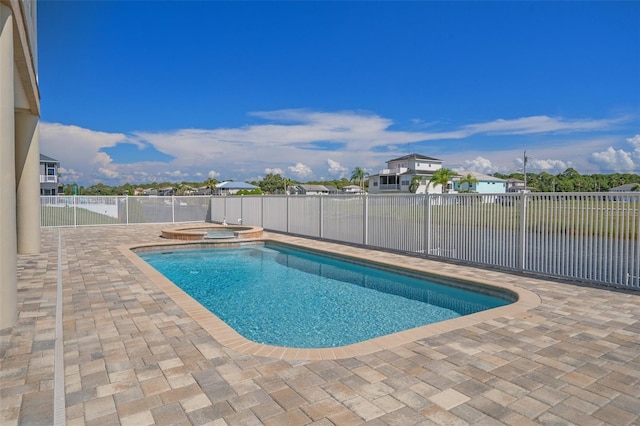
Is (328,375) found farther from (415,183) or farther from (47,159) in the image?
(415,183)

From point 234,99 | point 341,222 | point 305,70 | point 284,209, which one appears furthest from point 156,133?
point 341,222

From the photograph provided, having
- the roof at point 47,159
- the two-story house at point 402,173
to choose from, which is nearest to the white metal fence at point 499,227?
the roof at point 47,159

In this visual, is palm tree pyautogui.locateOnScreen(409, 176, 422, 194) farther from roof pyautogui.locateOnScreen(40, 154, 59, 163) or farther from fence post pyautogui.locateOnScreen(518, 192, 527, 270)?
fence post pyautogui.locateOnScreen(518, 192, 527, 270)

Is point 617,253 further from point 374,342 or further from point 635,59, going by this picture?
point 635,59

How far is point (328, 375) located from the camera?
3168mm

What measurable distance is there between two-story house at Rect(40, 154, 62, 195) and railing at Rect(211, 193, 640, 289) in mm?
38765

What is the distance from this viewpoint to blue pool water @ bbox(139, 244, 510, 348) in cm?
532

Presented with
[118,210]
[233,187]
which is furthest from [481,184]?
[118,210]

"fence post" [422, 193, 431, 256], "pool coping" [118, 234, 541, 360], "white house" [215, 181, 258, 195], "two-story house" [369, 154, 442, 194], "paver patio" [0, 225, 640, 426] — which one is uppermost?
"two-story house" [369, 154, 442, 194]

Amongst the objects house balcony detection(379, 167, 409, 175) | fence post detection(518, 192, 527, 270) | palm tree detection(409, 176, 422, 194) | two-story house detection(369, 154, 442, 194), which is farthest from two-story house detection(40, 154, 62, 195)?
fence post detection(518, 192, 527, 270)

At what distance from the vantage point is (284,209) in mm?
15836

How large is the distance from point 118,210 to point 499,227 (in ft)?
60.0

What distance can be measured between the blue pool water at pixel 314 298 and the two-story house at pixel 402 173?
48.7 meters

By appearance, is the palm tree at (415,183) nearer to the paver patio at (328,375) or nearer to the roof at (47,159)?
the roof at (47,159)
